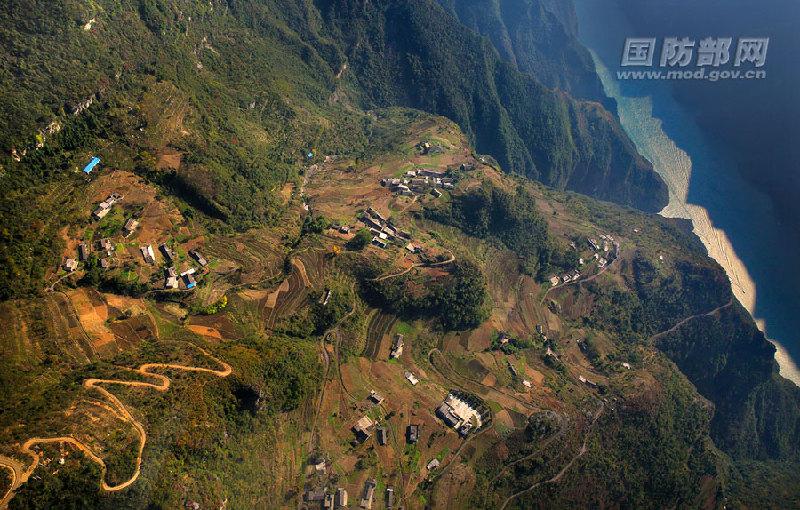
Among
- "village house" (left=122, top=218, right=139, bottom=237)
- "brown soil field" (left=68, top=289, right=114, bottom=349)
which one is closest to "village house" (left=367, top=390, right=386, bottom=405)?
"brown soil field" (left=68, top=289, right=114, bottom=349)

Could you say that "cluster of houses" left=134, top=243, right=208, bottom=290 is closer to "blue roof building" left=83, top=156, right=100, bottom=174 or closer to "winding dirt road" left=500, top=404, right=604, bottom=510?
"blue roof building" left=83, top=156, right=100, bottom=174

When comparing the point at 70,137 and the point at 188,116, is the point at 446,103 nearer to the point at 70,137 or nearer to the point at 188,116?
the point at 188,116

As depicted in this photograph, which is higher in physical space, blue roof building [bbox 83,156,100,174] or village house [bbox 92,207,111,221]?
blue roof building [bbox 83,156,100,174]

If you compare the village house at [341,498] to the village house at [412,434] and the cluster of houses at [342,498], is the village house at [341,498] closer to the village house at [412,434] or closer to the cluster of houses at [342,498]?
the cluster of houses at [342,498]

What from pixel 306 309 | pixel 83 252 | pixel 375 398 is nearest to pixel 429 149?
pixel 306 309

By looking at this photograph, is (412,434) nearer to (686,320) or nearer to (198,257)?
(198,257)

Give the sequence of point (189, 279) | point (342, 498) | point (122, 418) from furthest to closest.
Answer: point (189, 279) < point (342, 498) < point (122, 418)

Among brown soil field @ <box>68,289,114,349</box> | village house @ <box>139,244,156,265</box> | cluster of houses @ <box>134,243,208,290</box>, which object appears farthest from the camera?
village house @ <box>139,244,156,265</box>
